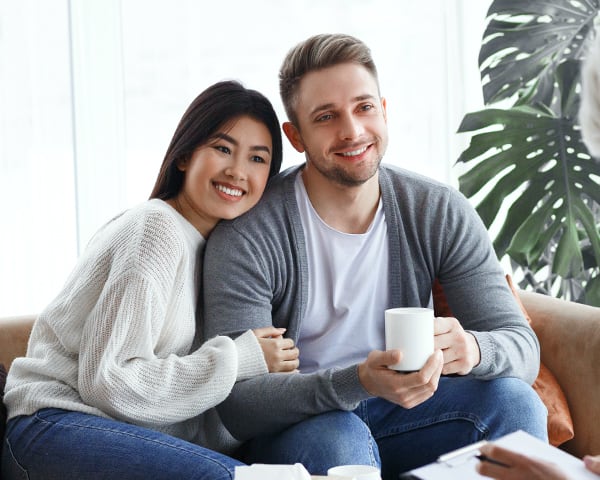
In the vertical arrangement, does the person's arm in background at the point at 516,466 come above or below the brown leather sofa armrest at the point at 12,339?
above

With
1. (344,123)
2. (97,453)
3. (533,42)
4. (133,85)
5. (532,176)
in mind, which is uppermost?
(533,42)

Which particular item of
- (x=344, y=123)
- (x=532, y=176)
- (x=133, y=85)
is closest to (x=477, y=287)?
(x=344, y=123)

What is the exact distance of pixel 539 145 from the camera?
2.94 metres

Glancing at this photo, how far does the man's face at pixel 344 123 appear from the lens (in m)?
1.95

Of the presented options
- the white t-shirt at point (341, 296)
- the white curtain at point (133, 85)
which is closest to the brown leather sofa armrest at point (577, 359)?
the white t-shirt at point (341, 296)

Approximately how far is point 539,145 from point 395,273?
123 cm

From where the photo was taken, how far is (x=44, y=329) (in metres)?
1.76

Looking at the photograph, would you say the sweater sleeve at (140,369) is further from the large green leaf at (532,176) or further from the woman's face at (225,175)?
the large green leaf at (532,176)

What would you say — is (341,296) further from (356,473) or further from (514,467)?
(514,467)

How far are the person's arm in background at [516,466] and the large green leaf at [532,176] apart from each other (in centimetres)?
179

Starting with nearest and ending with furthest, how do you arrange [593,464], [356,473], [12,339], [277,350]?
[593,464] < [356,473] < [277,350] < [12,339]

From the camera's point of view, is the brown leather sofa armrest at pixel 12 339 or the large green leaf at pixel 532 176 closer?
the brown leather sofa armrest at pixel 12 339

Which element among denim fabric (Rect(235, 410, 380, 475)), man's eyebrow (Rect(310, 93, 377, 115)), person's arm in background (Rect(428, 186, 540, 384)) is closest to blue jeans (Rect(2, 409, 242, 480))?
denim fabric (Rect(235, 410, 380, 475))

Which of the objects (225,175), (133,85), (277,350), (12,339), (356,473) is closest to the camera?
(356,473)
